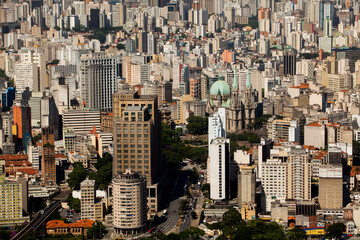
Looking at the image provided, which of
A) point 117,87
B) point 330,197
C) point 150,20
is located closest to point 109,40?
point 150,20

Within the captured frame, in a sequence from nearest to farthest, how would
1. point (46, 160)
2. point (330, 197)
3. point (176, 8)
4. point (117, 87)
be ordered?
point (330, 197) < point (46, 160) < point (117, 87) < point (176, 8)

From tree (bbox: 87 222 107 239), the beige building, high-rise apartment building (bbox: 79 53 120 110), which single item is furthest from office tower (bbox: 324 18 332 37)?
tree (bbox: 87 222 107 239)

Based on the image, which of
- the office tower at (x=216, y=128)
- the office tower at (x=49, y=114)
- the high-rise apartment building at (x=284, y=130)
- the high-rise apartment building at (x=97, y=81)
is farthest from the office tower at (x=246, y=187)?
the high-rise apartment building at (x=97, y=81)

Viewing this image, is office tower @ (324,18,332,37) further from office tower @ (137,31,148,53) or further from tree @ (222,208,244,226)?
tree @ (222,208,244,226)

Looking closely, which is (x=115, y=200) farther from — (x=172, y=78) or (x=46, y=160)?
(x=172, y=78)

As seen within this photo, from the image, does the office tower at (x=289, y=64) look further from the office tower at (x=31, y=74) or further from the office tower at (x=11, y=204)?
the office tower at (x=11, y=204)

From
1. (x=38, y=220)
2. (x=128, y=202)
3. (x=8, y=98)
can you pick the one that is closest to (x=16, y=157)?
(x=38, y=220)
